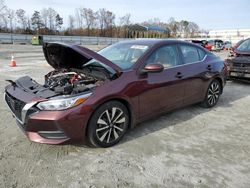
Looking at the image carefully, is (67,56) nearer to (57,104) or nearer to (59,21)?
(57,104)

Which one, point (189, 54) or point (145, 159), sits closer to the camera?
point (145, 159)

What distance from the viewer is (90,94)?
11.0 feet

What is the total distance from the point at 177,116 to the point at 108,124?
74.9 inches

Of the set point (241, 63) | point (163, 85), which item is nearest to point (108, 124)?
point (163, 85)

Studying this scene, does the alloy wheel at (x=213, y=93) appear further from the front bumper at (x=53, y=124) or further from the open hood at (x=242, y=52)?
the front bumper at (x=53, y=124)

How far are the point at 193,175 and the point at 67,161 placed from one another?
1.58m

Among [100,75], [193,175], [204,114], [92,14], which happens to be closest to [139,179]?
[193,175]

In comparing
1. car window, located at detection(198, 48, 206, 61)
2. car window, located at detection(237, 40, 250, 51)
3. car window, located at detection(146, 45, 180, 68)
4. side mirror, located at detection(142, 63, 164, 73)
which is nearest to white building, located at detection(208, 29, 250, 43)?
car window, located at detection(237, 40, 250, 51)

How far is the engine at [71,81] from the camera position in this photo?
3396 mm

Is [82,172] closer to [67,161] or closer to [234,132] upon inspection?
[67,161]

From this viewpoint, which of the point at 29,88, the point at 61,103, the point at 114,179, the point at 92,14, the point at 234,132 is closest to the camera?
the point at 114,179

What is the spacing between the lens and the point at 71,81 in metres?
3.91

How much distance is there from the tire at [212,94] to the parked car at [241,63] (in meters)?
2.56

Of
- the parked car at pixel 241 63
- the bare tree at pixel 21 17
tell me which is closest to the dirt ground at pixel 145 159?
the parked car at pixel 241 63
